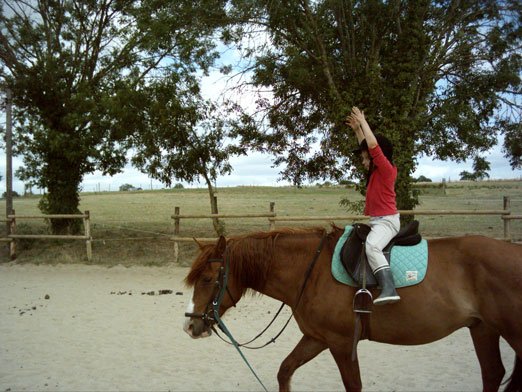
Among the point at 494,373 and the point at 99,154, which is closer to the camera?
the point at 494,373

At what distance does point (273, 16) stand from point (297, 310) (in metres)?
11.0

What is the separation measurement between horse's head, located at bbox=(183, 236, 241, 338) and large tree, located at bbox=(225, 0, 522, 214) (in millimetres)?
9594

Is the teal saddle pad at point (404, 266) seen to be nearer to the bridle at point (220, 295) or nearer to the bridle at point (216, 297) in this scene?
the bridle at point (220, 295)

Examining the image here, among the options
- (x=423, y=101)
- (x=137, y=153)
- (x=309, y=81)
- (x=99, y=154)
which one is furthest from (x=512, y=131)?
(x=99, y=154)

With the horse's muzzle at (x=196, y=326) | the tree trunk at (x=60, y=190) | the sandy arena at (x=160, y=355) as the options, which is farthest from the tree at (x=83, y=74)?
the horse's muzzle at (x=196, y=326)

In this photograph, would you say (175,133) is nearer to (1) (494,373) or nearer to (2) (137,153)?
(2) (137,153)

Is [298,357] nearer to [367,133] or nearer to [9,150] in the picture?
[367,133]

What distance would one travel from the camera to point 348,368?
360 cm

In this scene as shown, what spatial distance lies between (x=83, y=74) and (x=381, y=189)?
1494cm

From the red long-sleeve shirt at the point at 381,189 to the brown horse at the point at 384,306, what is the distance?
0.44 m

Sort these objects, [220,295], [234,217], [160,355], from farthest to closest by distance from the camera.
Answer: [234,217] < [160,355] < [220,295]

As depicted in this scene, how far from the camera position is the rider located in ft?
11.7

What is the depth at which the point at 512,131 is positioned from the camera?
48.0ft

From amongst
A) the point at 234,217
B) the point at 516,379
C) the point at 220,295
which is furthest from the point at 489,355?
the point at 234,217
